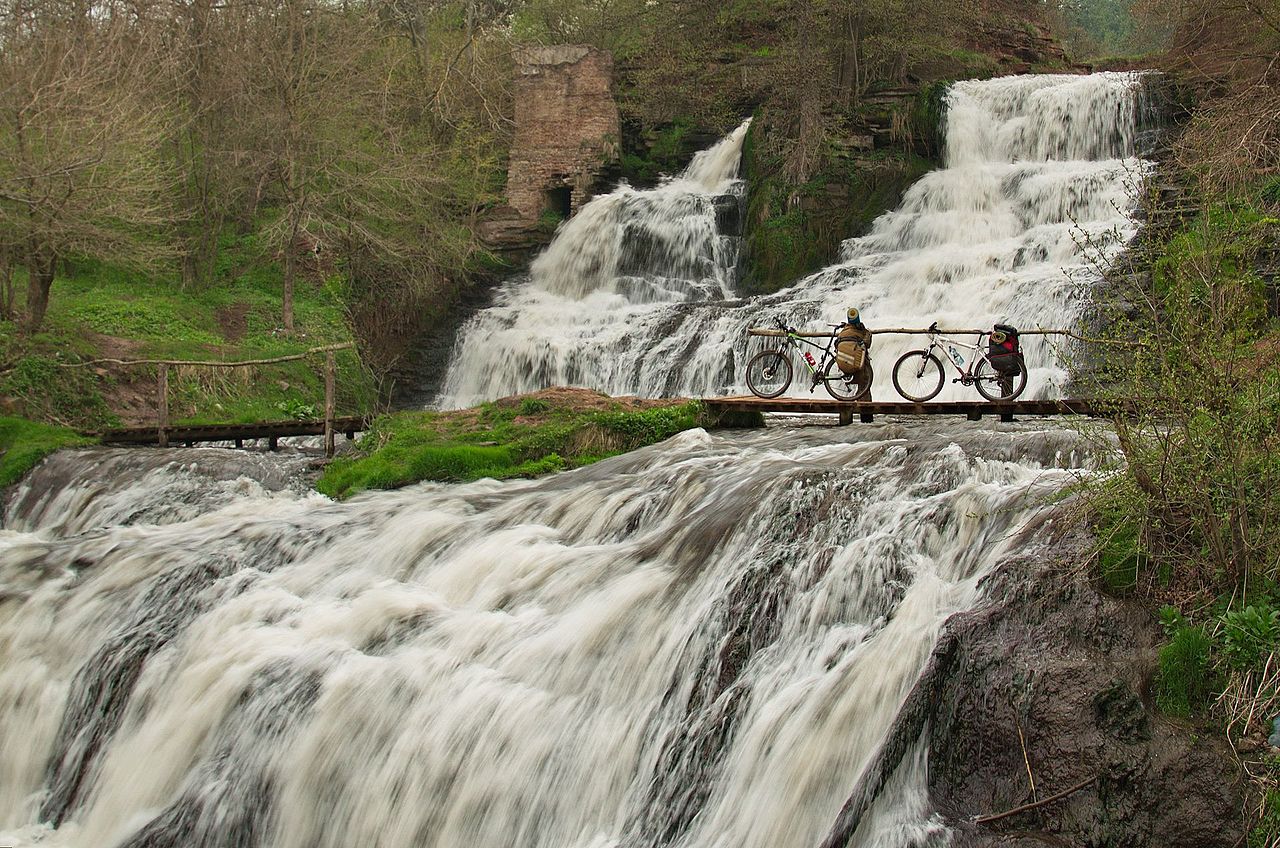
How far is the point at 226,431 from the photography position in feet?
55.0

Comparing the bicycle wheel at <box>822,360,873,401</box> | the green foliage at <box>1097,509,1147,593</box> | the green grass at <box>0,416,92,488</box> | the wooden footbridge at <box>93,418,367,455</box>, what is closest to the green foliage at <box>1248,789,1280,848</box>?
the green foliage at <box>1097,509,1147,593</box>

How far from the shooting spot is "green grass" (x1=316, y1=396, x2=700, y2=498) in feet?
43.6

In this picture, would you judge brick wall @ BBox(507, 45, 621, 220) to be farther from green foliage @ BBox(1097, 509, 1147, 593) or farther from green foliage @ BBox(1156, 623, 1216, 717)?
green foliage @ BBox(1156, 623, 1216, 717)

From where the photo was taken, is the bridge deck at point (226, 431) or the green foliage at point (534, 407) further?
the bridge deck at point (226, 431)

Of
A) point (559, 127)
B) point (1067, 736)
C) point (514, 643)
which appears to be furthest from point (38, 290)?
point (1067, 736)

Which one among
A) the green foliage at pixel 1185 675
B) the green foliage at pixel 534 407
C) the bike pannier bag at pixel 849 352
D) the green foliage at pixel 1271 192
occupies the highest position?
the green foliage at pixel 1271 192

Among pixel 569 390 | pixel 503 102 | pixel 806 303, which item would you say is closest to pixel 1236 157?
pixel 806 303

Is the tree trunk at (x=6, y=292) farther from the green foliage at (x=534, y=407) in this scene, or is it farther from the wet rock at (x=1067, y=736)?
the wet rock at (x=1067, y=736)

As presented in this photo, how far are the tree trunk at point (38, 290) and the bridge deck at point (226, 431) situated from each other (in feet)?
15.0

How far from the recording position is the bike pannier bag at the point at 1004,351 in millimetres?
14320

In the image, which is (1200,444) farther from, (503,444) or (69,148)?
(69,148)

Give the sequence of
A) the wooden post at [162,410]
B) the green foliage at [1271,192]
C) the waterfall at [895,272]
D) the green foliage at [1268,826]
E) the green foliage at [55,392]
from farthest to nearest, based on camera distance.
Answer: the waterfall at [895,272] → the green foliage at [55,392] → the green foliage at [1271,192] → the wooden post at [162,410] → the green foliage at [1268,826]

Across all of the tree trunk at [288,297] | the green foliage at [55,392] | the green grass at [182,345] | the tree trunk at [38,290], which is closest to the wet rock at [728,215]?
the green grass at [182,345]

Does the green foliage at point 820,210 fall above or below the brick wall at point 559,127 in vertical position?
below
